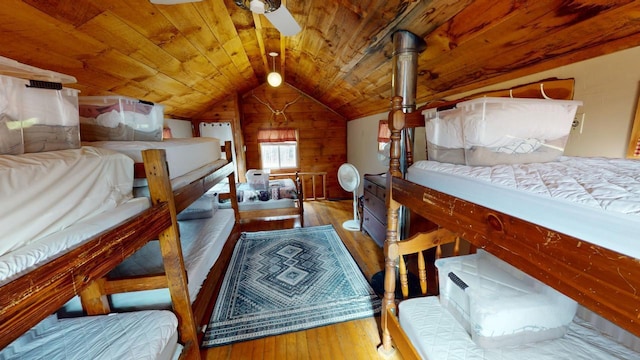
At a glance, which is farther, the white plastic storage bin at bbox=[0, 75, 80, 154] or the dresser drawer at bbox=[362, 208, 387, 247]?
the dresser drawer at bbox=[362, 208, 387, 247]

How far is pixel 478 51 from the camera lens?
1520 mm

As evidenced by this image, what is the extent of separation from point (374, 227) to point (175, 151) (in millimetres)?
2352

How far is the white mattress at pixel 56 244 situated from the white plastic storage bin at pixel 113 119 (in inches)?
29.5

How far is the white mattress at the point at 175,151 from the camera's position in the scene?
120 centimetres

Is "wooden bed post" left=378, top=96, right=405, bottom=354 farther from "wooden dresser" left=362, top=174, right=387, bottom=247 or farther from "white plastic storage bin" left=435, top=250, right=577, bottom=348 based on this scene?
"wooden dresser" left=362, top=174, right=387, bottom=247

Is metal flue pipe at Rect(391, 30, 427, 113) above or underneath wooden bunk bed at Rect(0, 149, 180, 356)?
above

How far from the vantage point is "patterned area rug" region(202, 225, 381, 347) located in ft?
5.82

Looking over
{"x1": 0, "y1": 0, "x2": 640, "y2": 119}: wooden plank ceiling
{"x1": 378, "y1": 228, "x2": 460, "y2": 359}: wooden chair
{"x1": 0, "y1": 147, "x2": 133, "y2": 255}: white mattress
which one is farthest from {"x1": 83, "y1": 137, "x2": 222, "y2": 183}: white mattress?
{"x1": 378, "y1": 228, "x2": 460, "y2": 359}: wooden chair

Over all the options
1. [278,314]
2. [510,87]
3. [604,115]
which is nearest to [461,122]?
[604,115]

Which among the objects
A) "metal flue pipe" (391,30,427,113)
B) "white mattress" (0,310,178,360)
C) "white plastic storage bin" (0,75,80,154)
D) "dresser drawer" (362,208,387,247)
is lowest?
"dresser drawer" (362,208,387,247)

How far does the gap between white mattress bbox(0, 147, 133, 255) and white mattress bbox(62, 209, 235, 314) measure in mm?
741

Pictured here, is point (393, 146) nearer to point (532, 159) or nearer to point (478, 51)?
point (532, 159)

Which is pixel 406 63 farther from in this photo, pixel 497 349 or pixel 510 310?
pixel 497 349

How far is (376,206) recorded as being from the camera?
2.86 meters
